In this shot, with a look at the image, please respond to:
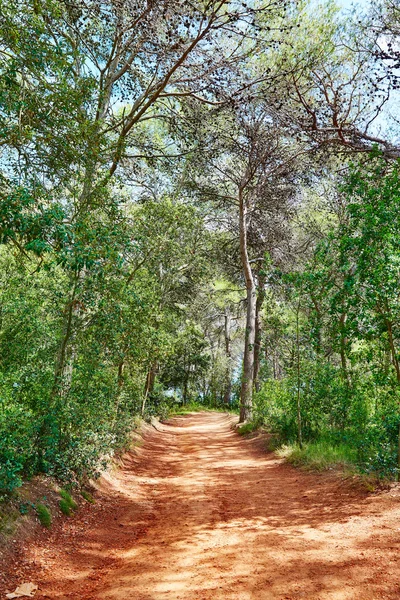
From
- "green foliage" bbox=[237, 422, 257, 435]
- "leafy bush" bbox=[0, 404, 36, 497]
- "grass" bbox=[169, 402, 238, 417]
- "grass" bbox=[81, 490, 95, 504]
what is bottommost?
"grass" bbox=[169, 402, 238, 417]

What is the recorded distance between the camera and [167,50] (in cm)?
847

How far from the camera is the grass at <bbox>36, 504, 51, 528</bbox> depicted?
196 inches

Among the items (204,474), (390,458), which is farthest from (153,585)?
(204,474)

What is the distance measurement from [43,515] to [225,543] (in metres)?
2.25

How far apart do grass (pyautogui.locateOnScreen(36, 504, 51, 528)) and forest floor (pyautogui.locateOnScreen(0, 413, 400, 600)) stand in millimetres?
126

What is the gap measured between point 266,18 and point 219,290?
47.6 feet

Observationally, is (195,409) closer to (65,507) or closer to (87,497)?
(87,497)

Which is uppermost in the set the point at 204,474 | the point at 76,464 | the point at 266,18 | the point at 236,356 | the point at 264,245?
the point at 266,18

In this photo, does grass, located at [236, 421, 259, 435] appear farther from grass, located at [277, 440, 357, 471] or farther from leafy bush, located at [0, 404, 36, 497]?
leafy bush, located at [0, 404, 36, 497]

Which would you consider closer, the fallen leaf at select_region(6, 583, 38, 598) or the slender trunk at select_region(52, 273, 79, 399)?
the fallen leaf at select_region(6, 583, 38, 598)

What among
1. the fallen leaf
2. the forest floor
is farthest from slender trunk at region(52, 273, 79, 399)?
the fallen leaf

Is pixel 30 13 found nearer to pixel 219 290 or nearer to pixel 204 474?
pixel 204 474

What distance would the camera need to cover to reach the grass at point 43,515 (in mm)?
4980

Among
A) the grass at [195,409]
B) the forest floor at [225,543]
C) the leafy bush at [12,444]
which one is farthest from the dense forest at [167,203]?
the grass at [195,409]
